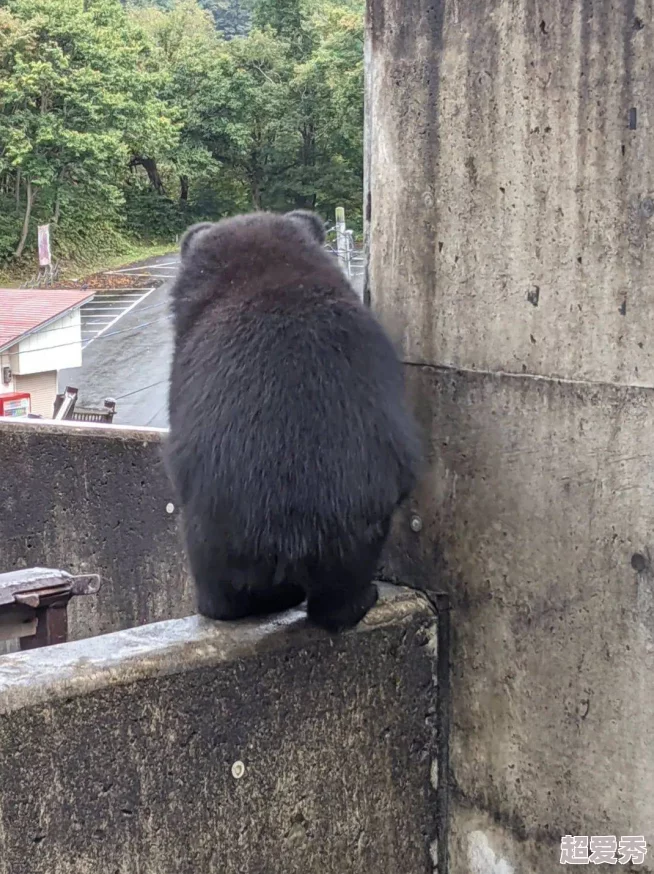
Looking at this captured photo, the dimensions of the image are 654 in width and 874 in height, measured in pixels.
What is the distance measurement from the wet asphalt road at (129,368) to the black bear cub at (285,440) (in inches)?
635

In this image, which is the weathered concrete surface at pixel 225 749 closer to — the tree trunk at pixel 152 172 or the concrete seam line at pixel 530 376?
the concrete seam line at pixel 530 376

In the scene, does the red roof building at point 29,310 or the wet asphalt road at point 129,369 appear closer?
the red roof building at point 29,310

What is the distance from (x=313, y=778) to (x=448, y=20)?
212 centimetres

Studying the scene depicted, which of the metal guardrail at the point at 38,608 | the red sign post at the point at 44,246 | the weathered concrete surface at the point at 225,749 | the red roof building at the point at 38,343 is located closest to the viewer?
the weathered concrete surface at the point at 225,749

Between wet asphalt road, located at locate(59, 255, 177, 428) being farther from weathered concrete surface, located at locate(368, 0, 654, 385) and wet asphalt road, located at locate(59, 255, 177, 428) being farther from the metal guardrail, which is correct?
weathered concrete surface, located at locate(368, 0, 654, 385)

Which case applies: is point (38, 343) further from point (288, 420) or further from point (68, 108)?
point (288, 420)

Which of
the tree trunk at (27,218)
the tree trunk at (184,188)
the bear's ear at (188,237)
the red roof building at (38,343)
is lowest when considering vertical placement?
the bear's ear at (188,237)

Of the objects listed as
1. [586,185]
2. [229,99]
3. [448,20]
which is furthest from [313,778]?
[229,99]

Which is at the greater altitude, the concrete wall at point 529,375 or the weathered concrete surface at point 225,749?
the concrete wall at point 529,375

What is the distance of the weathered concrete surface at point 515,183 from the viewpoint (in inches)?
88.4

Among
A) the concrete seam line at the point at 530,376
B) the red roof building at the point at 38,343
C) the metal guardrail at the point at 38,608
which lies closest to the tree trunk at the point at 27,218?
the red roof building at the point at 38,343

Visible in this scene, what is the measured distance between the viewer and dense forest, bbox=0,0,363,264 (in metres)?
27.2

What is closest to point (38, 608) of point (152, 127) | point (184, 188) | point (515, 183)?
point (515, 183)

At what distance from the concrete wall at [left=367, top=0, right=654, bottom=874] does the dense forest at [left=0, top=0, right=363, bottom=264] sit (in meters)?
26.3
